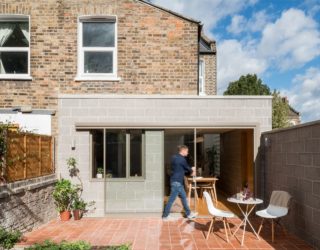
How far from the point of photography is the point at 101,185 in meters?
10.0

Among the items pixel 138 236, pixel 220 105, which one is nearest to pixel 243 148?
pixel 220 105

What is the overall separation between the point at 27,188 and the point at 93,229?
69.6 inches

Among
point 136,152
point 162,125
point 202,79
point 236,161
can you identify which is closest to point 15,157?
point 136,152

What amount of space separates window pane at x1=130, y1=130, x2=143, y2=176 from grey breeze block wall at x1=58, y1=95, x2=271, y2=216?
209 mm

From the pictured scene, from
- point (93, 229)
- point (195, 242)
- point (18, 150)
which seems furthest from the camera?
point (93, 229)

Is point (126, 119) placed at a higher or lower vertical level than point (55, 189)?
higher

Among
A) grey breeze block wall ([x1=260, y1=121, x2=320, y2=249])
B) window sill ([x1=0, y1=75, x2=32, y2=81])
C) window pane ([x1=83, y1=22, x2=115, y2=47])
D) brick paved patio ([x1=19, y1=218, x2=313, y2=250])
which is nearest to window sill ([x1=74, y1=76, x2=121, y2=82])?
window pane ([x1=83, y1=22, x2=115, y2=47])

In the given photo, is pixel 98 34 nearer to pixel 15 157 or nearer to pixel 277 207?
pixel 15 157

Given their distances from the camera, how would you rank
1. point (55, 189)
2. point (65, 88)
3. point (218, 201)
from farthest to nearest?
point (218, 201) < point (65, 88) < point (55, 189)

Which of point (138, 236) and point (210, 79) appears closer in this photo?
point (138, 236)

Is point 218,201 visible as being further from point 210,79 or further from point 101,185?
point 210,79

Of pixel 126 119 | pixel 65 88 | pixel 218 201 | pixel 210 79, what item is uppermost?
pixel 210 79

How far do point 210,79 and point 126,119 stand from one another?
9459 mm

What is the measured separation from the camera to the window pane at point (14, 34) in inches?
423
